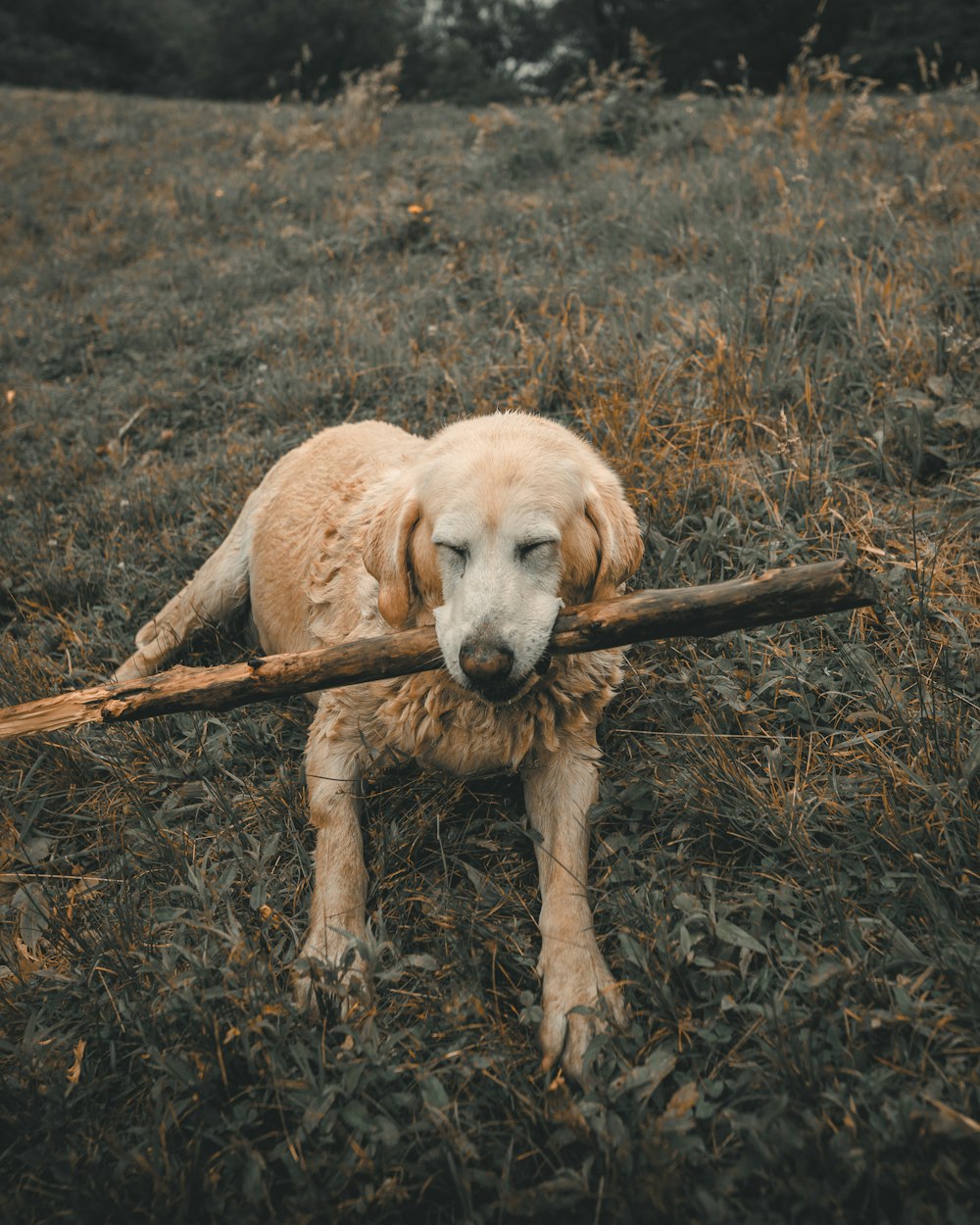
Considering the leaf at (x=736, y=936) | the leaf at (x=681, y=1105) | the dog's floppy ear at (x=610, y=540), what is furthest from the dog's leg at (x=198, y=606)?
the leaf at (x=681, y=1105)

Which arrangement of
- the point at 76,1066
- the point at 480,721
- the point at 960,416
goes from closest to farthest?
the point at 76,1066 → the point at 480,721 → the point at 960,416

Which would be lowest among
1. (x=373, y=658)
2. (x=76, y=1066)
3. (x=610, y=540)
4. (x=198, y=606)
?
(x=76, y=1066)

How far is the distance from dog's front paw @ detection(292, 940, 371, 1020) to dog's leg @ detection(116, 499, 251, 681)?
1.78 metres

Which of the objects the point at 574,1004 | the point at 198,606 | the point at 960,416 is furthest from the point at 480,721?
the point at 960,416

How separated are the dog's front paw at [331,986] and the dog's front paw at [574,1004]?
44 centimetres

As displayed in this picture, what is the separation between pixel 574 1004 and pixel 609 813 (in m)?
0.56

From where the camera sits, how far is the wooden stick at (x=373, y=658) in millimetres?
1755

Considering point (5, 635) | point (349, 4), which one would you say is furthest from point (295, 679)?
point (349, 4)

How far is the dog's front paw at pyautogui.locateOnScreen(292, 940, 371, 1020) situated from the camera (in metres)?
1.77

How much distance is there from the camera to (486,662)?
1.91 m

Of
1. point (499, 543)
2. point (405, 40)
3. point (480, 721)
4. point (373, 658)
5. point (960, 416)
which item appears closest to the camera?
point (373, 658)

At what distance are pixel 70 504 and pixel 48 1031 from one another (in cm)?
321

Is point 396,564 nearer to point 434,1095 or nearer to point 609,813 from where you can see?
point 609,813

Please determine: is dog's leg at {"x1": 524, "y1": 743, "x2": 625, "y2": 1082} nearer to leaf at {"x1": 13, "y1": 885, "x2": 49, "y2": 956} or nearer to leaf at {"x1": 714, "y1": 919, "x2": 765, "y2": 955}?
leaf at {"x1": 714, "y1": 919, "x2": 765, "y2": 955}
